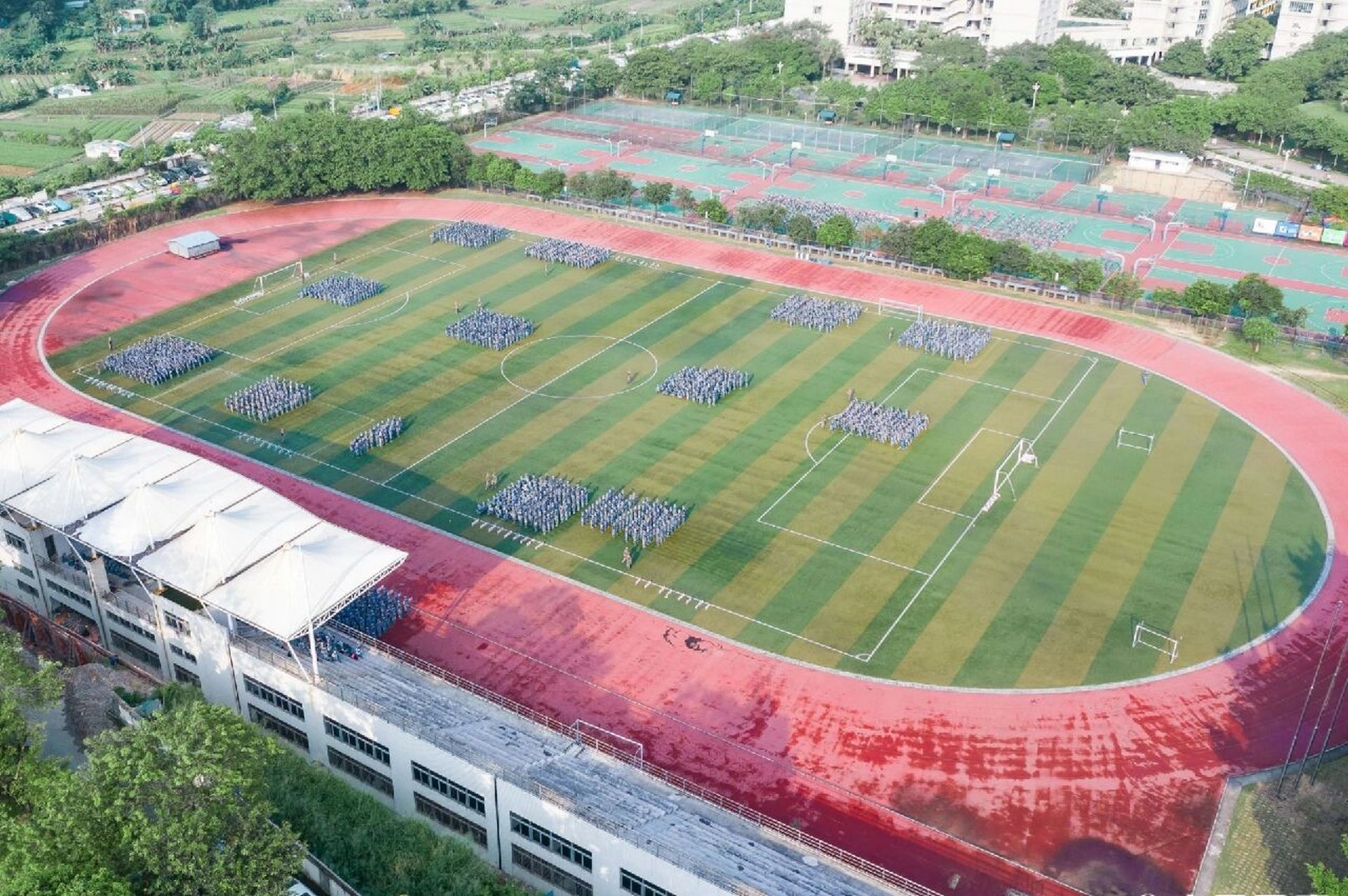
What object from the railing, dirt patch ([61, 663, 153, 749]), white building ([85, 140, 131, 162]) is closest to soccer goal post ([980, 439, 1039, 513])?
dirt patch ([61, 663, 153, 749])

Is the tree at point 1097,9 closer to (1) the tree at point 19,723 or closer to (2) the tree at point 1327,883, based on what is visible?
(2) the tree at point 1327,883

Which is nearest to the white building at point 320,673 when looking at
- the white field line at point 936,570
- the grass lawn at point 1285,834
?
the grass lawn at point 1285,834

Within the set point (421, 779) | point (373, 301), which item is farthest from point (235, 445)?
point (421, 779)

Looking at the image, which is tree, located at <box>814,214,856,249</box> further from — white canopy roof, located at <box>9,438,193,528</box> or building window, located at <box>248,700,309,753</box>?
building window, located at <box>248,700,309,753</box>

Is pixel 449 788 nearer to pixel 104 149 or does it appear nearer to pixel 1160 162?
pixel 1160 162

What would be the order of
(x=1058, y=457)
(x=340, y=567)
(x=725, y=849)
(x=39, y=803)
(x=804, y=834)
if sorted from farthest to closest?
(x=1058, y=457) → (x=340, y=567) → (x=804, y=834) → (x=725, y=849) → (x=39, y=803)

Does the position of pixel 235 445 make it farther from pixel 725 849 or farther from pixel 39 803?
pixel 725 849
